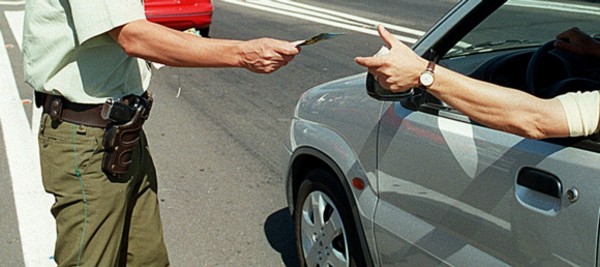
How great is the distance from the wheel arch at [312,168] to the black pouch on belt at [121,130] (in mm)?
940

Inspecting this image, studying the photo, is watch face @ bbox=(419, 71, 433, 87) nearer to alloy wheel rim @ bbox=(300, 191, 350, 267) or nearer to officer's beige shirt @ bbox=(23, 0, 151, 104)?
officer's beige shirt @ bbox=(23, 0, 151, 104)

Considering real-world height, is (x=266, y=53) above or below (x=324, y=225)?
above

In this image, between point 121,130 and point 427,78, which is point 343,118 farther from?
point 427,78

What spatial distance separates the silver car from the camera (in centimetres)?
240

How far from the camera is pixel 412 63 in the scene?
2322 millimetres

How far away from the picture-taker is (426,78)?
232cm

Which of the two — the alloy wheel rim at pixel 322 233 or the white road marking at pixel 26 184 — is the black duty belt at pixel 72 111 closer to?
the alloy wheel rim at pixel 322 233

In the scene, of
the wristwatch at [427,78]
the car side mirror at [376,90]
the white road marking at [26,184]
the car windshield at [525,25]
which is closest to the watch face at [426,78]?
the wristwatch at [427,78]

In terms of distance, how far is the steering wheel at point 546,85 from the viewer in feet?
9.20

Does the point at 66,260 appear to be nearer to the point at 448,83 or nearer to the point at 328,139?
the point at 328,139

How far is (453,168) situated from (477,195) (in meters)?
0.15

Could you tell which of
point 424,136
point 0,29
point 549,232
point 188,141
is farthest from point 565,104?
point 0,29

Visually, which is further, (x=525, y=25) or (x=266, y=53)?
(x=525, y=25)

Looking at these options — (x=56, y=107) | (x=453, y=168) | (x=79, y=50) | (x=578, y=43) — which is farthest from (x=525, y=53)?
(x=56, y=107)
